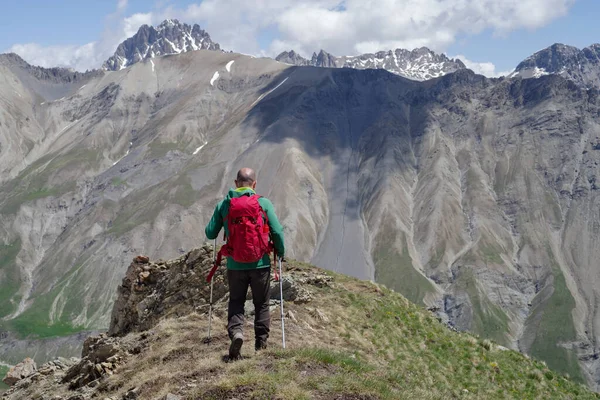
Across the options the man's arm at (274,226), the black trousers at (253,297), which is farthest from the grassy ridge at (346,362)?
the man's arm at (274,226)

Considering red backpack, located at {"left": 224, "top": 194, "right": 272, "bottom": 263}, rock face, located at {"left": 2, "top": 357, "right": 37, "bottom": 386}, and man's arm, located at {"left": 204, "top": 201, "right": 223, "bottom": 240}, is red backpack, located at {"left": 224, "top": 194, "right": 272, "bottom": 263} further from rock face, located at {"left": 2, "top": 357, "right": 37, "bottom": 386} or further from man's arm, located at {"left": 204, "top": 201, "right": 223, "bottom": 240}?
rock face, located at {"left": 2, "top": 357, "right": 37, "bottom": 386}

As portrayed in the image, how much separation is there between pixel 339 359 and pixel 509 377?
11.8 m

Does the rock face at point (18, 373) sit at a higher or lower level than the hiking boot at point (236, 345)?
lower

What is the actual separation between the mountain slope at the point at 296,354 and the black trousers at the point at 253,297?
664mm

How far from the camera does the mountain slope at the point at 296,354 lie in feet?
38.6

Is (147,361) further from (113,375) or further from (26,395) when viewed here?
(26,395)

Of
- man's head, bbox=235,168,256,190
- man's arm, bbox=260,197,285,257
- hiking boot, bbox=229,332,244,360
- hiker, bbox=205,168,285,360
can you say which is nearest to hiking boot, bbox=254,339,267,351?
hiker, bbox=205,168,285,360

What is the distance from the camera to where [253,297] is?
43.9 feet

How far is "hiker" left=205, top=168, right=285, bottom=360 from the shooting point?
1280 cm

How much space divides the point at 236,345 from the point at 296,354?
1.39 metres

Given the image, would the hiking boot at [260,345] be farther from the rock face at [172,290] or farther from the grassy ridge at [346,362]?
the rock face at [172,290]

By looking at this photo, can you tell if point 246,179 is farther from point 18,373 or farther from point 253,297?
point 18,373

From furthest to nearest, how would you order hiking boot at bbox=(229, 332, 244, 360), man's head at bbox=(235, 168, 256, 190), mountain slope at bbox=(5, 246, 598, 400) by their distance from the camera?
1. man's head at bbox=(235, 168, 256, 190)
2. hiking boot at bbox=(229, 332, 244, 360)
3. mountain slope at bbox=(5, 246, 598, 400)

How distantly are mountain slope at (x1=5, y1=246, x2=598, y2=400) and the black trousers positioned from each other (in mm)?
664
